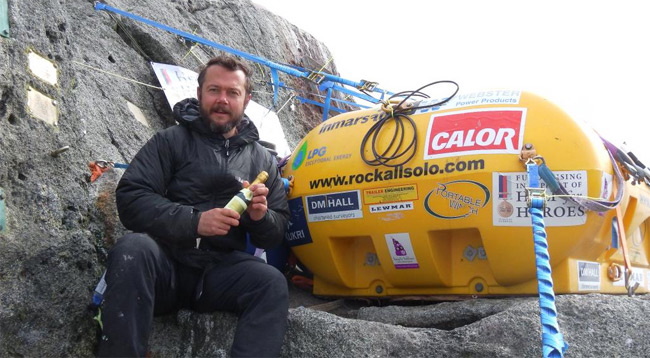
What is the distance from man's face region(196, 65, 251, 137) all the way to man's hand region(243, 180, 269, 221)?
489 millimetres

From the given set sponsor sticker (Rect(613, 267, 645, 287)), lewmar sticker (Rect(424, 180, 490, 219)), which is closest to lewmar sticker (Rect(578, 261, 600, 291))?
sponsor sticker (Rect(613, 267, 645, 287))

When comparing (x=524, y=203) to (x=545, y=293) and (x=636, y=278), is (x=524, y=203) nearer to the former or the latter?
(x=545, y=293)

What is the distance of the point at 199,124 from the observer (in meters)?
3.22

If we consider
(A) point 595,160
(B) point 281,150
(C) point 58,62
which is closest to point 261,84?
(B) point 281,150

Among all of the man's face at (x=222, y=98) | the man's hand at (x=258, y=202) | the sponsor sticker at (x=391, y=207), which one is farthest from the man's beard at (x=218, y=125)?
the sponsor sticker at (x=391, y=207)

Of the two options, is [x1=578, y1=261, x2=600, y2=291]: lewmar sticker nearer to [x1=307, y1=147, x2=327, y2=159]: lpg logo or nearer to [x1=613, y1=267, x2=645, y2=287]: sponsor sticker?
[x1=613, y1=267, x2=645, y2=287]: sponsor sticker

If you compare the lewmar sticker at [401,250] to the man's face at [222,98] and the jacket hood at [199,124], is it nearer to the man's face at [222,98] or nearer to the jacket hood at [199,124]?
the jacket hood at [199,124]

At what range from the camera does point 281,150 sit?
589cm

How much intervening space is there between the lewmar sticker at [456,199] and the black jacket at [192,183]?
0.77m

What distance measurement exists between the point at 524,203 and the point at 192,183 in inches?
62.4

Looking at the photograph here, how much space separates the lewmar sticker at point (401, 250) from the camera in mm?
3242

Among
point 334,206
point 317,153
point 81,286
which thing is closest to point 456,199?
point 334,206

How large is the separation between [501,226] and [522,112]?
565mm

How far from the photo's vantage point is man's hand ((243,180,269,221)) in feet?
9.37
